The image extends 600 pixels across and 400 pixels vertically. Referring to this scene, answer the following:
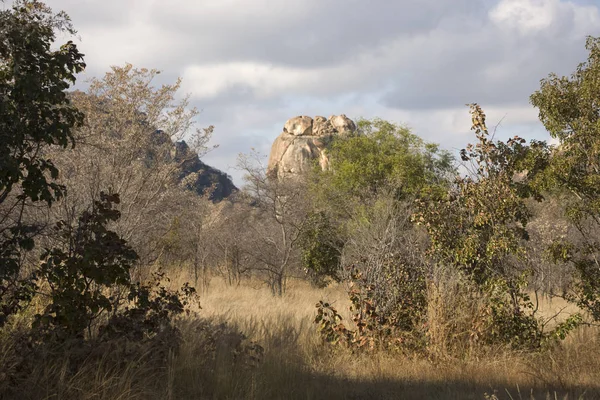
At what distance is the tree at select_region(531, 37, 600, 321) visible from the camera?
29.4 ft

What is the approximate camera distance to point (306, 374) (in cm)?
823

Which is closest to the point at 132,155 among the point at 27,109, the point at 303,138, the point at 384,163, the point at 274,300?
the point at 274,300

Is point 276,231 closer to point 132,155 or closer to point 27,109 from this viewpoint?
point 132,155

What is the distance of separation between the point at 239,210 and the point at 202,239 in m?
8.01

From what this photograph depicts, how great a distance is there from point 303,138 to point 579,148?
7374 centimetres

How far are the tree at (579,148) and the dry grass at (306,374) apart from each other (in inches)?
45.1

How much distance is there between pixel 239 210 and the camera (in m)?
32.1

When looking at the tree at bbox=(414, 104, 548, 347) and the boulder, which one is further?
the boulder

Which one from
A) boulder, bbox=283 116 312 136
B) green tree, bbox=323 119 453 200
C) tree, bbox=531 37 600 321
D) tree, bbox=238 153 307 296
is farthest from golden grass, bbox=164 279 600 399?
boulder, bbox=283 116 312 136

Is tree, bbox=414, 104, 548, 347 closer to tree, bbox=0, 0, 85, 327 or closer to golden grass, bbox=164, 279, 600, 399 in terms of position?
golden grass, bbox=164, 279, 600, 399

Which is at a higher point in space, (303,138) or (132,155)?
(303,138)

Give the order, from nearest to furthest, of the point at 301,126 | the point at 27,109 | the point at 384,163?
the point at 27,109, the point at 384,163, the point at 301,126

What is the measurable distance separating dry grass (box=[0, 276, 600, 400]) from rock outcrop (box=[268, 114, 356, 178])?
66259 mm

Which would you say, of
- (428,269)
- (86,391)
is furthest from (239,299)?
(86,391)
